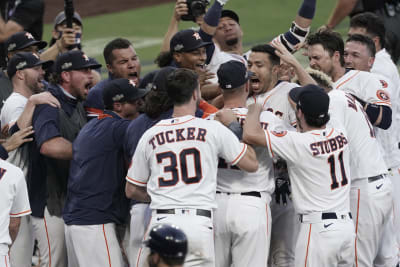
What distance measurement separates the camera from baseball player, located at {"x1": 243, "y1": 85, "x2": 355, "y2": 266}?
4848 millimetres

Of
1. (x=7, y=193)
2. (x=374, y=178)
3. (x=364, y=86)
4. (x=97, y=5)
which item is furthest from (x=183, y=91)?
(x=97, y=5)

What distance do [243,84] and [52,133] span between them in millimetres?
1548

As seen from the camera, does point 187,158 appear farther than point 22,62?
No

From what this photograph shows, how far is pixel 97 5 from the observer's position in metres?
19.1

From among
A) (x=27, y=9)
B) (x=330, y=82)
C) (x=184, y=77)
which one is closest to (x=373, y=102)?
(x=330, y=82)

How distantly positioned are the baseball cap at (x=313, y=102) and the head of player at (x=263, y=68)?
715 millimetres

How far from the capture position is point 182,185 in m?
4.64

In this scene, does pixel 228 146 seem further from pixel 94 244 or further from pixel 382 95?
pixel 382 95

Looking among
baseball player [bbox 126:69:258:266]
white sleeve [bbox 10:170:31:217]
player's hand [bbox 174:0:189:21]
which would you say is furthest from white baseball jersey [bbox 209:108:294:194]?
player's hand [bbox 174:0:189:21]

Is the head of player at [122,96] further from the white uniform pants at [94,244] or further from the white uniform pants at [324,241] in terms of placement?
the white uniform pants at [324,241]

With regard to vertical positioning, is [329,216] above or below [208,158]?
below

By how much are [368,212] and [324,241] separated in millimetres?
811

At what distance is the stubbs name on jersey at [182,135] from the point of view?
182 inches

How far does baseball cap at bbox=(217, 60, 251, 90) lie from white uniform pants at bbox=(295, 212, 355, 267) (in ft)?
3.56
